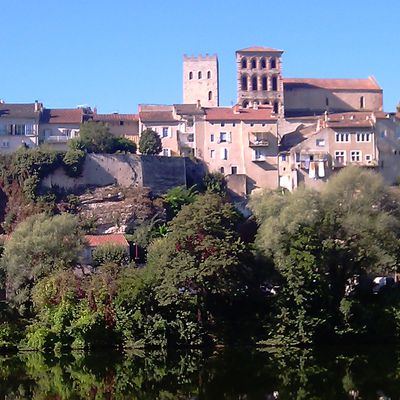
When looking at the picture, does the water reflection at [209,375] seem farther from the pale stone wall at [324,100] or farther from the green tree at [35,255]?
the pale stone wall at [324,100]

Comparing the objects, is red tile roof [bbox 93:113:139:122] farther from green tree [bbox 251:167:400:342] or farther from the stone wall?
green tree [bbox 251:167:400:342]

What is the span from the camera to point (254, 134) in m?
Result: 77.1

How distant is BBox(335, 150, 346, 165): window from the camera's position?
74.6m

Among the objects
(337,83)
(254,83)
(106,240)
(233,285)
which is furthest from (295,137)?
(233,285)

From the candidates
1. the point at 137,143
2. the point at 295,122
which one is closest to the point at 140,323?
the point at 137,143

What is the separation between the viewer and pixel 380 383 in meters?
31.9

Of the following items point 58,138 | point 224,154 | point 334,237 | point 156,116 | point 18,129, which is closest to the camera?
point 334,237

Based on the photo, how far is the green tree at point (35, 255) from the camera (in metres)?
48.7

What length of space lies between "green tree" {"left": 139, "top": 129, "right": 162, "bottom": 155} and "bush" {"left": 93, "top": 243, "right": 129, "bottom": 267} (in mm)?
18815

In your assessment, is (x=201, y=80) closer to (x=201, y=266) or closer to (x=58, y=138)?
(x=58, y=138)

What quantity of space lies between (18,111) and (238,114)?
19.5 m

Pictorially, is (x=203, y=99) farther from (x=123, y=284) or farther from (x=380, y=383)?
(x=380, y=383)

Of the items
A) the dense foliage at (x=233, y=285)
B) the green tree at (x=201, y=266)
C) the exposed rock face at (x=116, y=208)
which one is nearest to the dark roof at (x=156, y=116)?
the exposed rock face at (x=116, y=208)

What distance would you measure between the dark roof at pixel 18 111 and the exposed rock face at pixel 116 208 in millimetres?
12262
